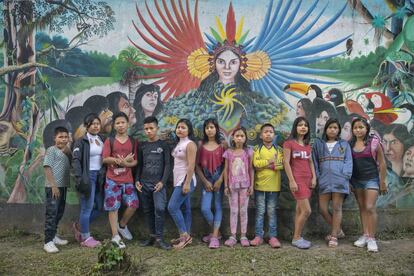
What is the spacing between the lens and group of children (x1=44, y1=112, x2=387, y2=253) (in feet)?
14.5

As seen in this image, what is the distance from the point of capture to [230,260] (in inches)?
159

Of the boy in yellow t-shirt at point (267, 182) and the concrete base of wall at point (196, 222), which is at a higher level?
the boy in yellow t-shirt at point (267, 182)

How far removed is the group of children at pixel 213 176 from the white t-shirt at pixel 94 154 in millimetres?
11

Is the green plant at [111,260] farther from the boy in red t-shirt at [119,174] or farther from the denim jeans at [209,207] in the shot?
the denim jeans at [209,207]

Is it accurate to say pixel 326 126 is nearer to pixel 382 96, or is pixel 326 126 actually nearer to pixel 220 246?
pixel 382 96

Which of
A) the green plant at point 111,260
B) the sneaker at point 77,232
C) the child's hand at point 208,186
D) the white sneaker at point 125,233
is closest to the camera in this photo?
the green plant at point 111,260

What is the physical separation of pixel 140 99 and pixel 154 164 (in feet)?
3.38

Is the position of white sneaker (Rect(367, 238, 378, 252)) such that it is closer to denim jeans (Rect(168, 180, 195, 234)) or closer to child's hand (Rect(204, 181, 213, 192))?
child's hand (Rect(204, 181, 213, 192))

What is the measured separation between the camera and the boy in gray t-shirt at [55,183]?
4.34 metres

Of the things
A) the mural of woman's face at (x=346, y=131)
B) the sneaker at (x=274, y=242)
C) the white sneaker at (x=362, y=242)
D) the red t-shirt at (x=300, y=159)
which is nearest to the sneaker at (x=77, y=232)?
the sneaker at (x=274, y=242)

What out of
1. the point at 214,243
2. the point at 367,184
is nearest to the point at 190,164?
the point at 214,243

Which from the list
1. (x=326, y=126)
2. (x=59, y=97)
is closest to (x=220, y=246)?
(x=326, y=126)

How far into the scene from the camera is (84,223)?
451 cm

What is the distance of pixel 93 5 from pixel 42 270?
10.7ft
